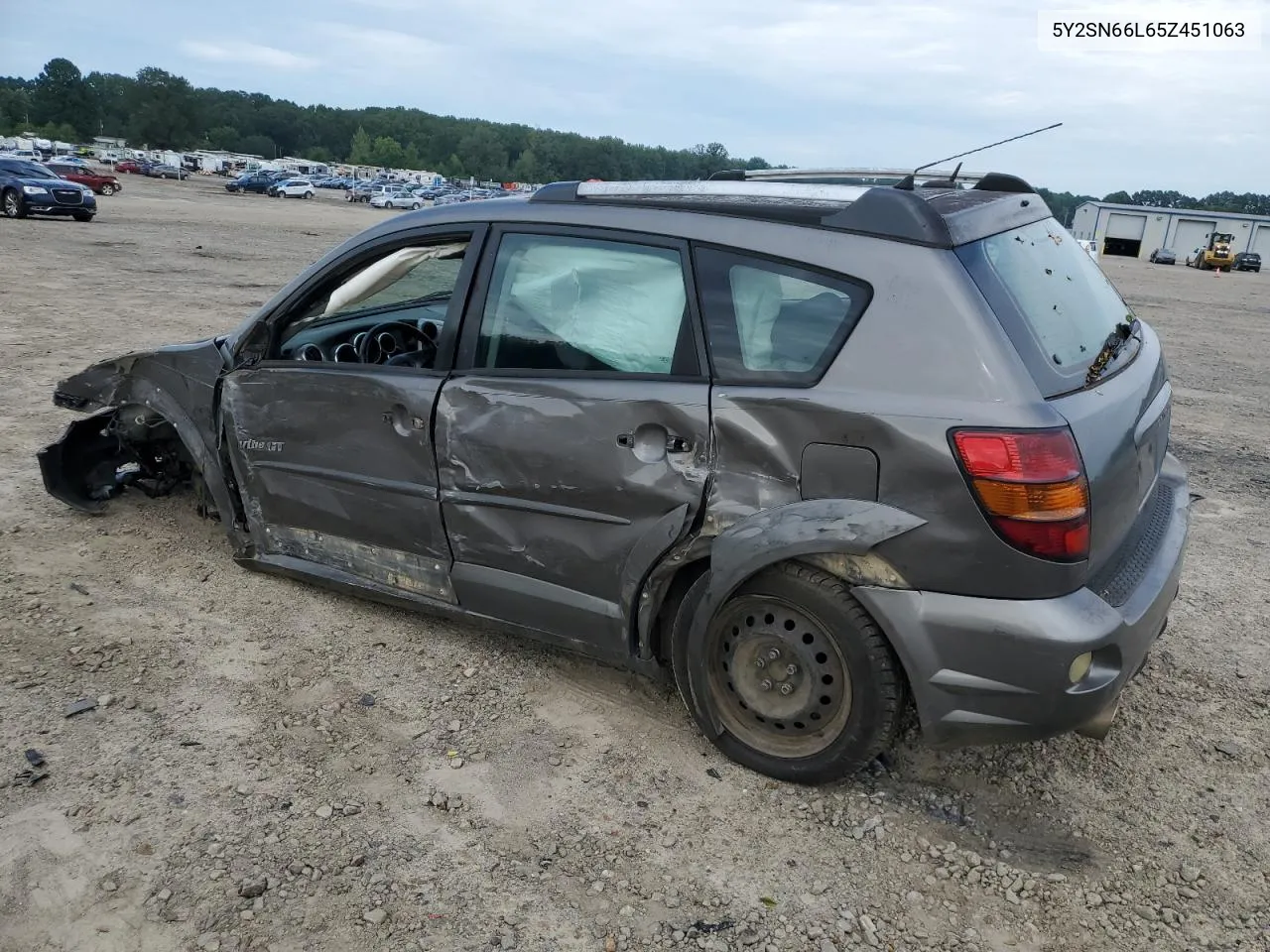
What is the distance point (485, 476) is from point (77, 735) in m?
1.53

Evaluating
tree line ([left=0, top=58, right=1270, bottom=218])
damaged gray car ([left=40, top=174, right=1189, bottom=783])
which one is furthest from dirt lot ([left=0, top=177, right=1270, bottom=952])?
tree line ([left=0, top=58, right=1270, bottom=218])

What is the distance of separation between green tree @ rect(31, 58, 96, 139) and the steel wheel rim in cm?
16686

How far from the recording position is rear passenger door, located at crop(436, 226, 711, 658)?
9.55 ft

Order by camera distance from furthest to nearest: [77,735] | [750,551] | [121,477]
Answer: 1. [121,477]
2. [77,735]
3. [750,551]

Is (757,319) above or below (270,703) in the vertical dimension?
above

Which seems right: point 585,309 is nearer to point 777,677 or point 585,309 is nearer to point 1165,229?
point 777,677

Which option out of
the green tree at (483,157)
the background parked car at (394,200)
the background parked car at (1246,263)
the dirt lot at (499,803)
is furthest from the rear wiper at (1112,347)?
the green tree at (483,157)

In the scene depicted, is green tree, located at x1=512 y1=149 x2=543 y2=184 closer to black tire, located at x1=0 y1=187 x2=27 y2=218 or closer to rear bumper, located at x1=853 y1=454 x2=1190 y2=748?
black tire, located at x1=0 y1=187 x2=27 y2=218

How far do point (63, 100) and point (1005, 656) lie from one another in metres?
171

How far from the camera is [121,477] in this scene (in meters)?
4.90

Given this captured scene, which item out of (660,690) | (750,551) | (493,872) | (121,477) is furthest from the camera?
(121,477)

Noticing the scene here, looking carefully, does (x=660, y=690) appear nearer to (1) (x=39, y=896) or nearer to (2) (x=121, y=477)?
(1) (x=39, y=896)

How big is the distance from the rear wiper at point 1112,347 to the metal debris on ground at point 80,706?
3.33 meters

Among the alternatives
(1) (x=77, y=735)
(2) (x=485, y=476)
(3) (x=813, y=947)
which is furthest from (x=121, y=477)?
(3) (x=813, y=947)
